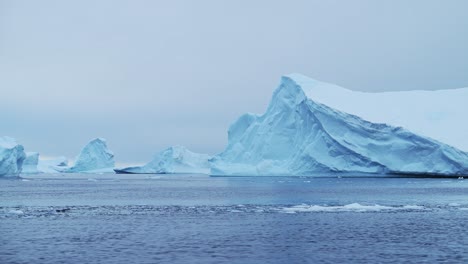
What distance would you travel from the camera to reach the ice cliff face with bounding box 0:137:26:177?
241ft

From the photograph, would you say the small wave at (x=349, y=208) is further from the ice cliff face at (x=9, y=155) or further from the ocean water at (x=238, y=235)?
the ice cliff face at (x=9, y=155)

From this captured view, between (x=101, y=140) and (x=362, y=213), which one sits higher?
(x=101, y=140)

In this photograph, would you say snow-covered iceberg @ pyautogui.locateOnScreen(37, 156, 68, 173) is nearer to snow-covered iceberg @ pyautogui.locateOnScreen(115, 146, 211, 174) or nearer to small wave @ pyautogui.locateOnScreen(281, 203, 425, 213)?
snow-covered iceberg @ pyautogui.locateOnScreen(115, 146, 211, 174)

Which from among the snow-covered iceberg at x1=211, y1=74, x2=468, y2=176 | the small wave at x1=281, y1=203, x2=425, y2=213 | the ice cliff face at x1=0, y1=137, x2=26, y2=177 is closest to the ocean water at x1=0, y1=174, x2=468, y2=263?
the small wave at x1=281, y1=203, x2=425, y2=213

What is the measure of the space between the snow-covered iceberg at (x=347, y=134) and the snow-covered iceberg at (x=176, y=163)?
2731 centimetres

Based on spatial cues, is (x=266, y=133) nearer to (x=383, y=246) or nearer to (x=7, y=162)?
(x=7, y=162)

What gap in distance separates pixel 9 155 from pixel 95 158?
1576 inches

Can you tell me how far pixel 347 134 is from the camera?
5969cm

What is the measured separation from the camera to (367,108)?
2586 inches

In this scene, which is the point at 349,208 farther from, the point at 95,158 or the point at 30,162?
the point at 30,162

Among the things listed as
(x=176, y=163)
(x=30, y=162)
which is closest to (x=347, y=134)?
(x=176, y=163)

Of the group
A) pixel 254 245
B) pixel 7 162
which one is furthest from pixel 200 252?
pixel 7 162

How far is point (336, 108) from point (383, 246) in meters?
43.6

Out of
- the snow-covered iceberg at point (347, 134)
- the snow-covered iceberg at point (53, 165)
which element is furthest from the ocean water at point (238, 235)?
the snow-covered iceberg at point (53, 165)
